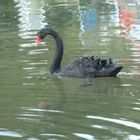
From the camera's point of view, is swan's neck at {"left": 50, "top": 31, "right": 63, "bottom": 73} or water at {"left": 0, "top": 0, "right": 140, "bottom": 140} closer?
water at {"left": 0, "top": 0, "right": 140, "bottom": 140}

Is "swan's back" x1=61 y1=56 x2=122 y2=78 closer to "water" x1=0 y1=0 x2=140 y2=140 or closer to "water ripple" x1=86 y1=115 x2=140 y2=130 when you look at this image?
"water" x1=0 y1=0 x2=140 y2=140

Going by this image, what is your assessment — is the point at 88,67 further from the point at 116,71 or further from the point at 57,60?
the point at 57,60

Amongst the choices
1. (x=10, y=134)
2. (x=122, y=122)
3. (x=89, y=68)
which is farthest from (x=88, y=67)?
(x=10, y=134)

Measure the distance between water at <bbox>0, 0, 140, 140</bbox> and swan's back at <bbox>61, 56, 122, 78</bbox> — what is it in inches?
7.1

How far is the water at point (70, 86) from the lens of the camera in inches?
298

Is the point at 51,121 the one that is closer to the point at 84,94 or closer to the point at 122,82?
the point at 84,94

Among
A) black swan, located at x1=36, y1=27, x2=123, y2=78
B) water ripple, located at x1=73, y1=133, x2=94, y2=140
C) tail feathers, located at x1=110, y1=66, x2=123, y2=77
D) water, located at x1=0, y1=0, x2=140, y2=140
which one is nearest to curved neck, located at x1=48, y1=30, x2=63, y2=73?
black swan, located at x1=36, y1=27, x2=123, y2=78

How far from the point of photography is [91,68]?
1126 cm

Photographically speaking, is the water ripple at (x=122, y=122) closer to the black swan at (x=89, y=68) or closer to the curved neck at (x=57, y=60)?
the black swan at (x=89, y=68)

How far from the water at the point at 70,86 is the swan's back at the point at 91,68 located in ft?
0.59

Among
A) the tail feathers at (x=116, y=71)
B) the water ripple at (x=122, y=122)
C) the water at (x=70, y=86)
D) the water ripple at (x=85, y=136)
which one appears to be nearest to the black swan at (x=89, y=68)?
the tail feathers at (x=116, y=71)

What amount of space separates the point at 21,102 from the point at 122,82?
2132 millimetres

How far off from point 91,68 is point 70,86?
2.58ft

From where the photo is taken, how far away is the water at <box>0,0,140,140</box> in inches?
298
